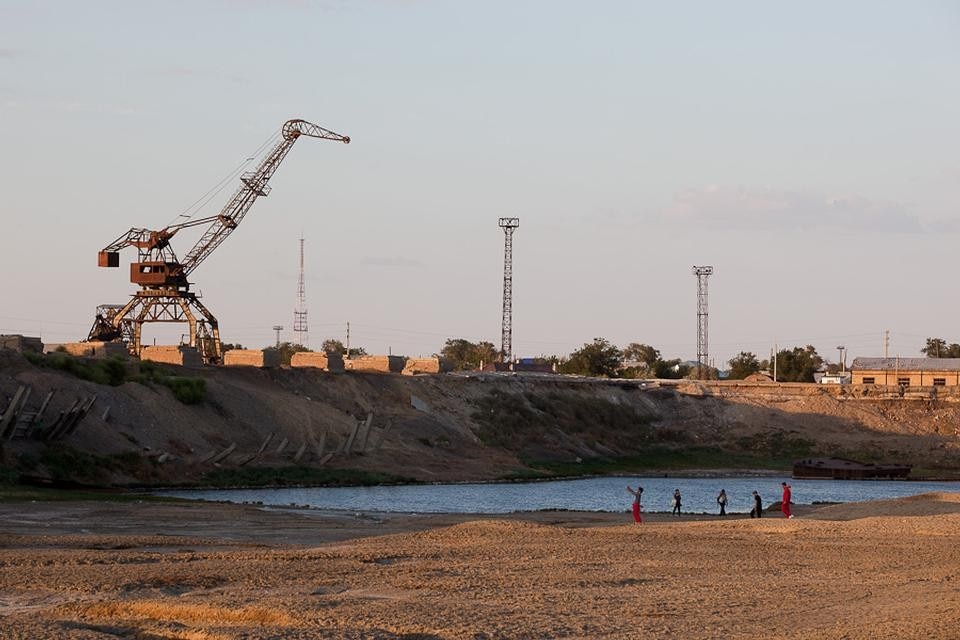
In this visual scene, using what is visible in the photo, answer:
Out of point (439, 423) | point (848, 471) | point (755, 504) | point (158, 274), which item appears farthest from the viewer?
point (158, 274)

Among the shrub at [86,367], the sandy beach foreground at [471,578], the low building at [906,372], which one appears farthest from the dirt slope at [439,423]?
the sandy beach foreground at [471,578]

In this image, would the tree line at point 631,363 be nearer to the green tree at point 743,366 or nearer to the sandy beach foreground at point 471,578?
the green tree at point 743,366

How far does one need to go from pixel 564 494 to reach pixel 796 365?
104 m

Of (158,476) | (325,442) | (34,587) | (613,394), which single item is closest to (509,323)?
(613,394)

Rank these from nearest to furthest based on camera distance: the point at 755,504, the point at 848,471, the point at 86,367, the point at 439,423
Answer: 1. the point at 755,504
2. the point at 86,367
3. the point at 848,471
4. the point at 439,423

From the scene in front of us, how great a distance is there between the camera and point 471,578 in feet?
93.5

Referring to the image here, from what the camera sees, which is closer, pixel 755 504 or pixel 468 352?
pixel 755 504

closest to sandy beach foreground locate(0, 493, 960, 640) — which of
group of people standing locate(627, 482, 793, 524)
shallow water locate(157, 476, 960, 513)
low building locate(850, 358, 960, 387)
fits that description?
group of people standing locate(627, 482, 793, 524)

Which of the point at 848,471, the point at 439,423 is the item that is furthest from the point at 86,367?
the point at 848,471

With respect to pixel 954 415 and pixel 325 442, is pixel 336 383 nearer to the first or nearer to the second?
pixel 325 442

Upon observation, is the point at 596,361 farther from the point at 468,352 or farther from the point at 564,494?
the point at 564,494

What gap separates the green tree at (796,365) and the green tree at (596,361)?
18400 mm

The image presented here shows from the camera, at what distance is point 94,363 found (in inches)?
2918

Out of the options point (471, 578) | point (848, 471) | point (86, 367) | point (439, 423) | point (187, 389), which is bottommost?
point (471, 578)
